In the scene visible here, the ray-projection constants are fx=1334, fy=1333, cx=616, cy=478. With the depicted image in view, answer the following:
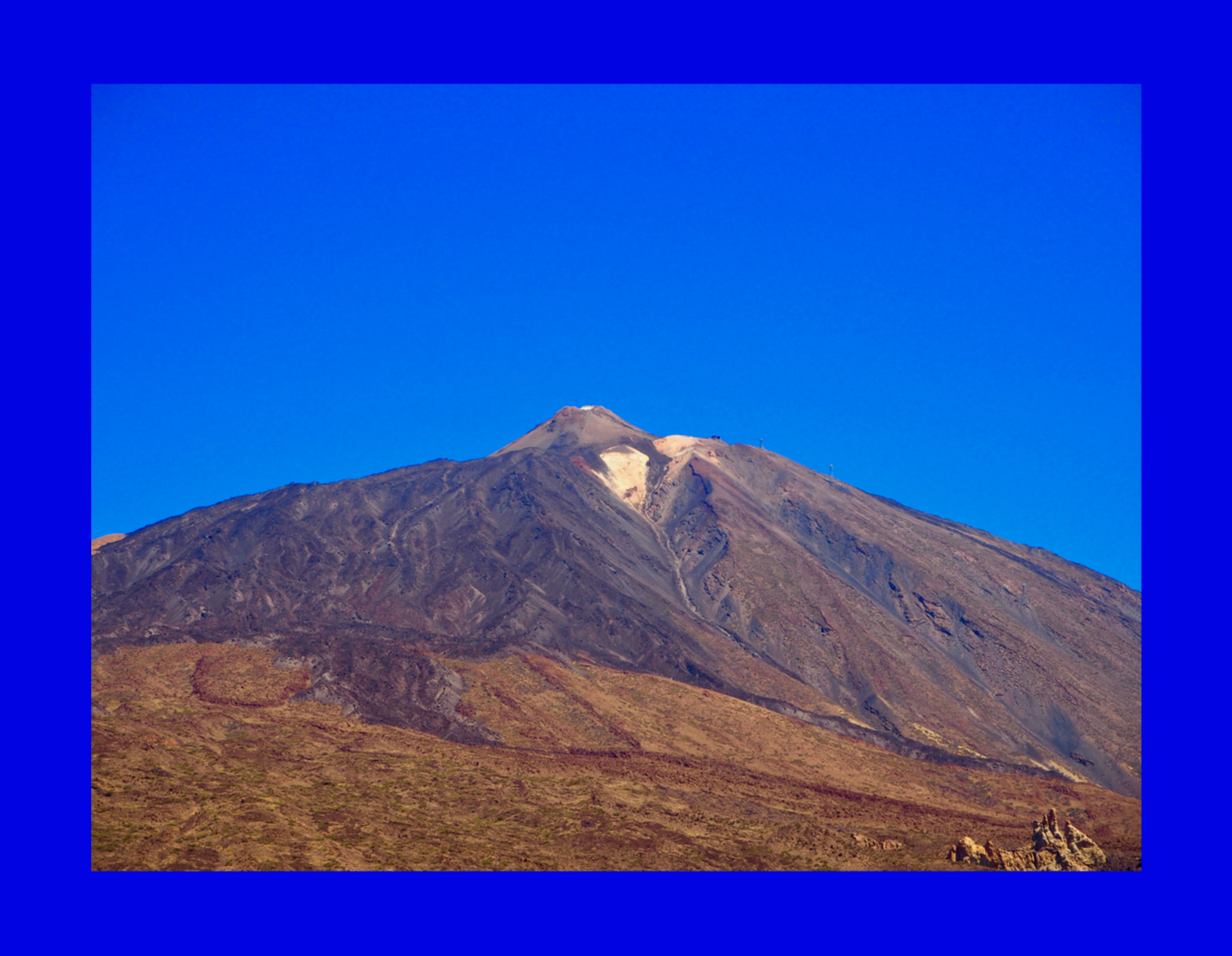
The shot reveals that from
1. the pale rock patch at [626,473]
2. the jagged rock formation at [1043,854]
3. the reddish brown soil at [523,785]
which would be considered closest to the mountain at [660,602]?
the pale rock patch at [626,473]

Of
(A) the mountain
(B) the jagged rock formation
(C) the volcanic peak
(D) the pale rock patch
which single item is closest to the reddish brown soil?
(B) the jagged rock formation

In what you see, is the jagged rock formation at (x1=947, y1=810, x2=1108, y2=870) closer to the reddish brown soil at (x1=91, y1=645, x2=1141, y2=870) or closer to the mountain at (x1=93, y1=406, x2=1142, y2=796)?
the reddish brown soil at (x1=91, y1=645, x2=1141, y2=870)

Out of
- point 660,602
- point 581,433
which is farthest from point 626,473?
point 660,602

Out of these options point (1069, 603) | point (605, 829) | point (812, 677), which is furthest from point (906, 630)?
point (605, 829)

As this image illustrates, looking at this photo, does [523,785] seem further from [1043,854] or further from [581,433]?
[581,433]

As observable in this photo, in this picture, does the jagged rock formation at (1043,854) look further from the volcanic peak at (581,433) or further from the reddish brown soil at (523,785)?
the volcanic peak at (581,433)

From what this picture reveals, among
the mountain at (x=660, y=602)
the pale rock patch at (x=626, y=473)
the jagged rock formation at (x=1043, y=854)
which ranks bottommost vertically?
the jagged rock formation at (x=1043, y=854)
